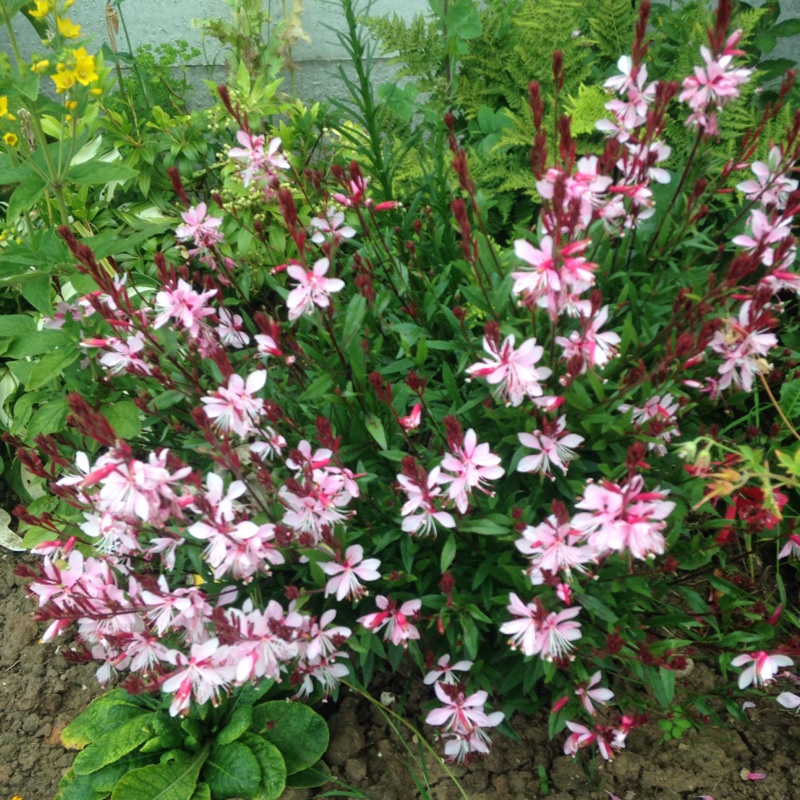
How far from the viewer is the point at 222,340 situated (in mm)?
2141

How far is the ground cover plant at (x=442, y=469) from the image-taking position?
5.32 ft

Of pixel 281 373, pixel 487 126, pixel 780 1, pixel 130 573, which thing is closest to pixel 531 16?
pixel 487 126

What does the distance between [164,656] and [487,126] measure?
7.41 feet

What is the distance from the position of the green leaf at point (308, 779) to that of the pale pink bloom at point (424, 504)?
82 centimetres

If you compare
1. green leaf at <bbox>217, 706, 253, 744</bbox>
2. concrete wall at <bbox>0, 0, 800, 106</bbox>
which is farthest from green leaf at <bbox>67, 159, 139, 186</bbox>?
concrete wall at <bbox>0, 0, 800, 106</bbox>

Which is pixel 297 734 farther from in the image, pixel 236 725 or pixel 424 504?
pixel 424 504

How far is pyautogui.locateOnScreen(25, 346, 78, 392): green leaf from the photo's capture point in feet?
7.38

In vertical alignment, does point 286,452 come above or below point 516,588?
above

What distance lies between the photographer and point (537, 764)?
2.13m

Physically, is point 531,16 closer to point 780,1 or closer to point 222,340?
point 780,1

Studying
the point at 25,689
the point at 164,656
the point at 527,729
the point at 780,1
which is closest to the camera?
the point at 164,656

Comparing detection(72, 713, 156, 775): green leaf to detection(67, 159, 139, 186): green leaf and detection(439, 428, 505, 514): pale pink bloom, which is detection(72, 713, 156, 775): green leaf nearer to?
detection(439, 428, 505, 514): pale pink bloom

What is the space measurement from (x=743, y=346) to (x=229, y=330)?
4.18 ft

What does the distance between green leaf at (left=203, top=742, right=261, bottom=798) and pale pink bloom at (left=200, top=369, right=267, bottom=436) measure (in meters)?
0.89
